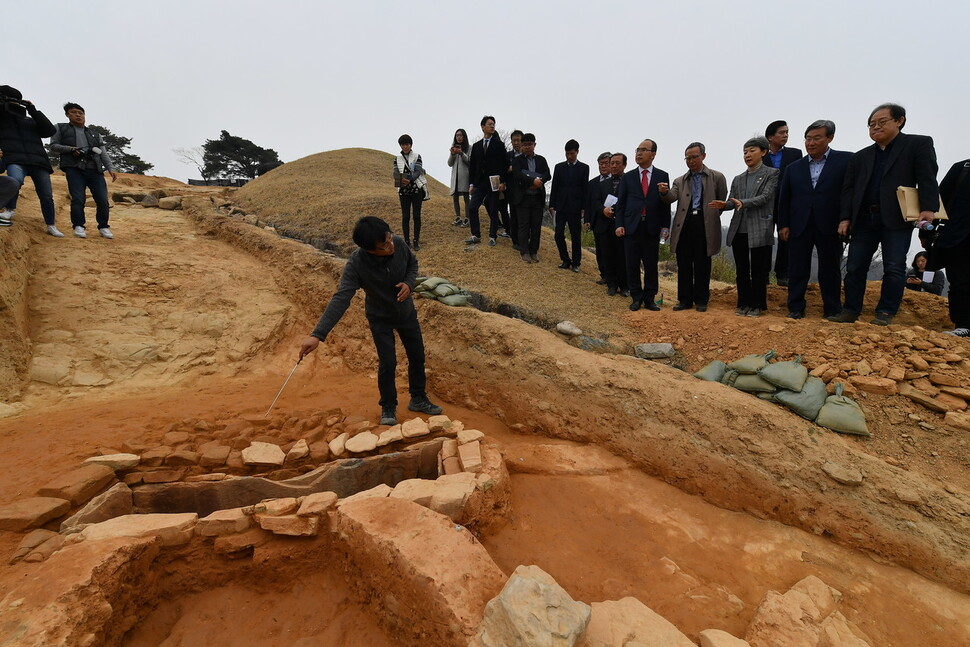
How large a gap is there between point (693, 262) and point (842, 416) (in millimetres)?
2366

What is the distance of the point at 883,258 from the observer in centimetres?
355

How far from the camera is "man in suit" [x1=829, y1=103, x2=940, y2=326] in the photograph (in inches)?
128

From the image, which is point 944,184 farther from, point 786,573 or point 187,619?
point 187,619

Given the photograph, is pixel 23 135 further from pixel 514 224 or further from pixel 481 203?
pixel 514 224

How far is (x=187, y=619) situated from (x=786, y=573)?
3.28 meters

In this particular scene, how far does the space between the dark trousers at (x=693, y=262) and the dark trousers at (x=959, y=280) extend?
5.87 ft

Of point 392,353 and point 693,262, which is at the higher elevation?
point 693,262

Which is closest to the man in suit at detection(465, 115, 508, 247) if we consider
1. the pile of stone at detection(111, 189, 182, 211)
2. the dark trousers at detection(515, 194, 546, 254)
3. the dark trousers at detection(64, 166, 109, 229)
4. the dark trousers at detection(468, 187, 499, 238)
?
the dark trousers at detection(468, 187, 499, 238)

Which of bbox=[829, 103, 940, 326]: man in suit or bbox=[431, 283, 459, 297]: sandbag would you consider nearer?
bbox=[829, 103, 940, 326]: man in suit

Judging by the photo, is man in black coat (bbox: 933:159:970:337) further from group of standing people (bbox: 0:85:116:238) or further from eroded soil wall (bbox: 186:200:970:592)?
group of standing people (bbox: 0:85:116:238)

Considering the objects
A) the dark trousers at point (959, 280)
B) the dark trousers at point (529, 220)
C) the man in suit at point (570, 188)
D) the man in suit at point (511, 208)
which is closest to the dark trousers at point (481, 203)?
the man in suit at point (511, 208)

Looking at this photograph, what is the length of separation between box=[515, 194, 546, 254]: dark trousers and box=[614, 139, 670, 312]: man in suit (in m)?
1.46

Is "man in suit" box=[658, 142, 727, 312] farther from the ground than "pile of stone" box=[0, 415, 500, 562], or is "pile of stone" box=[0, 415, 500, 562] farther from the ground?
"man in suit" box=[658, 142, 727, 312]

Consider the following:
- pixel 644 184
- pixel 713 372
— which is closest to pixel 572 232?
pixel 644 184
